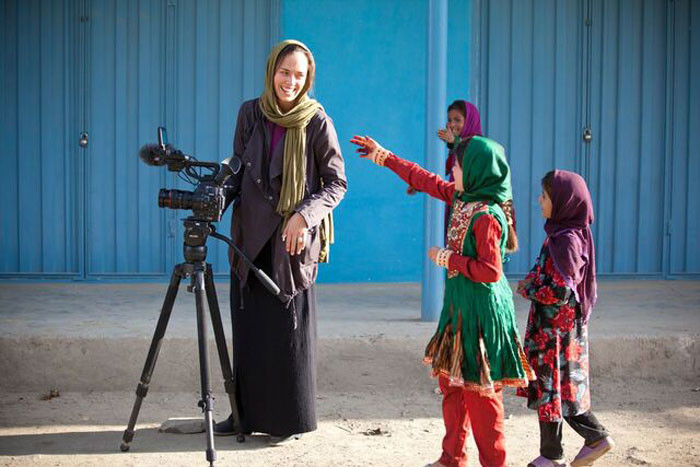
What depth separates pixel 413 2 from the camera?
7.13 meters

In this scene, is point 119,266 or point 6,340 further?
point 119,266

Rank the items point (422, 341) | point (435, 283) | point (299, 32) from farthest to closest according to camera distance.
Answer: point (299, 32) → point (435, 283) → point (422, 341)

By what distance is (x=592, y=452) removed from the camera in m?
3.73

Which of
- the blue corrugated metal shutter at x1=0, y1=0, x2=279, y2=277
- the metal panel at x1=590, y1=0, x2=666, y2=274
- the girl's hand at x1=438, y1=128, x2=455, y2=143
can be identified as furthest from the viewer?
the metal panel at x1=590, y1=0, x2=666, y2=274

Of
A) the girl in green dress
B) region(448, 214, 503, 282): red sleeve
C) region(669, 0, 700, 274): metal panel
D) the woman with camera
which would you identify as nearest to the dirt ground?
the woman with camera

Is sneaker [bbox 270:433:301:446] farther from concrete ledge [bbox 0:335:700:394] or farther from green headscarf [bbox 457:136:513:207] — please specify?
green headscarf [bbox 457:136:513:207]

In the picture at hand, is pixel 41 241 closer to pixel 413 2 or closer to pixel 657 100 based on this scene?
pixel 413 2

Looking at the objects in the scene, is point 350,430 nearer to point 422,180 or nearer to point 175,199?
point 422,180

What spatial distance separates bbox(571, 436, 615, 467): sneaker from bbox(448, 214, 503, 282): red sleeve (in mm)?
942

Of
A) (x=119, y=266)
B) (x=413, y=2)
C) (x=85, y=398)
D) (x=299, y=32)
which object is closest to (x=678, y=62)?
(x=413, y=2)

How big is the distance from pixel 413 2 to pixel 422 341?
10.5 ft

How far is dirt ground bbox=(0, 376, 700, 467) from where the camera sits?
3949mm

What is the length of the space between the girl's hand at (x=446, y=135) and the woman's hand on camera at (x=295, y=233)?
2.09 m

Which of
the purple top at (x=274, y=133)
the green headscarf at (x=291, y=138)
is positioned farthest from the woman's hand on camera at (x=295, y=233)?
the purple top at (x=274, y=133)
